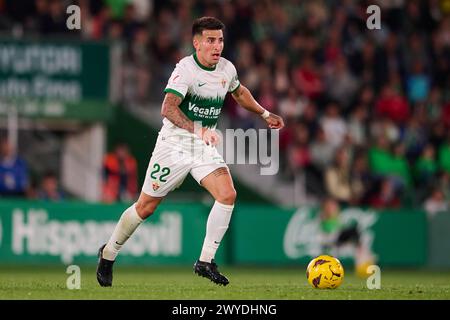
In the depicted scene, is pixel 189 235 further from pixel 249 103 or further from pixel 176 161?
pixel 176 161

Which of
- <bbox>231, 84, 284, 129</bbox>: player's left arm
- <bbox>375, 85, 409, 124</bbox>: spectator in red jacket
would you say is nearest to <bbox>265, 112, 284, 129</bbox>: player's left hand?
<bbox>231, 84, 284, 129</bbox>: player's left arm

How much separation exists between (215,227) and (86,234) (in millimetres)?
9112

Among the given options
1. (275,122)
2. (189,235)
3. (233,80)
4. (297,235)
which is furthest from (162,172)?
(297,235)

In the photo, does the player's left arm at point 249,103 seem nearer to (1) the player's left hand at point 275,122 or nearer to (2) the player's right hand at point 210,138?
(1) the player's left hand at point 275,122

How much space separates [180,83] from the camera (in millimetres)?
12391

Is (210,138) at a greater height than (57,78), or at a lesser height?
lesser

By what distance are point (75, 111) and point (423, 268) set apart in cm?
727

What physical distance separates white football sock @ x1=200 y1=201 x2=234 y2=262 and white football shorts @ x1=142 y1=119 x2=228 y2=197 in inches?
14.5

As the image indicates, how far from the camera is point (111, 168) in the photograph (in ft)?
71.7

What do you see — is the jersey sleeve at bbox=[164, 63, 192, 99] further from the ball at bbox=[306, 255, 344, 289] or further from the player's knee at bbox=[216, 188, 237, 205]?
the ball at bbox=[306, 255, 344, 289]

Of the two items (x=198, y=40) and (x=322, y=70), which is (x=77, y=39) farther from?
(x=198, y=40)

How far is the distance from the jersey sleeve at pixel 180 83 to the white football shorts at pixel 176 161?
40 cm

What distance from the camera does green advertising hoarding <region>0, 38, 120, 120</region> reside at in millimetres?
21859

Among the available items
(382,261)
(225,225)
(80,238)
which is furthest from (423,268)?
(225,225)
